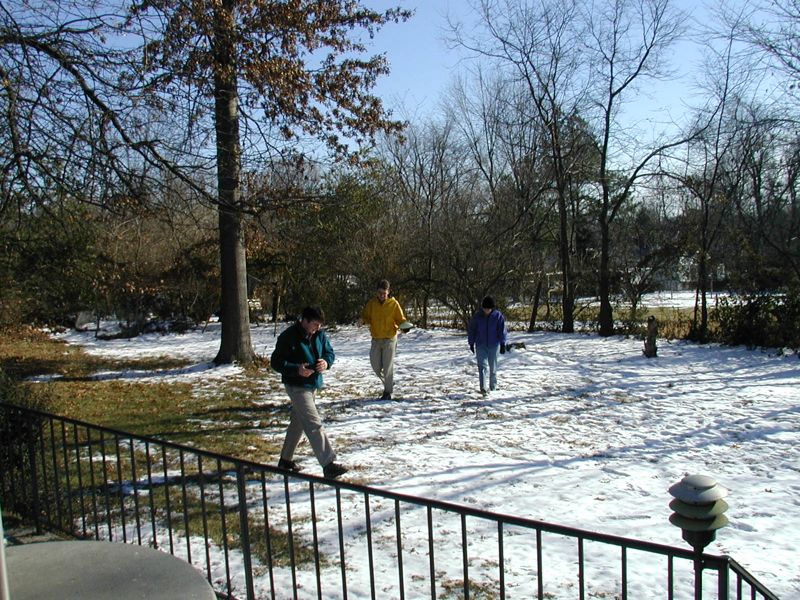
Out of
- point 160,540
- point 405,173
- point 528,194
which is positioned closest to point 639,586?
point 160,540

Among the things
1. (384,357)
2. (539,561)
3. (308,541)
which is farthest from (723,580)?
(384,357)

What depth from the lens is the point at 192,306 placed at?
81.4 ft

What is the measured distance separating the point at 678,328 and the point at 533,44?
10.2 meters

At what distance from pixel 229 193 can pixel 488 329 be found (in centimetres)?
519

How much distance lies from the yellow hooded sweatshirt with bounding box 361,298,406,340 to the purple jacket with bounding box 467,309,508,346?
1468 millimetres

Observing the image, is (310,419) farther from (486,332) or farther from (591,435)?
(486,332)

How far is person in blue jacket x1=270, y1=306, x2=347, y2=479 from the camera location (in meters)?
6.23

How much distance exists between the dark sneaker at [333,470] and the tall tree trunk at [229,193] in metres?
5.30

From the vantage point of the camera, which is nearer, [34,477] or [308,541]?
[34,477]

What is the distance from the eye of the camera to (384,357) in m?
10.3

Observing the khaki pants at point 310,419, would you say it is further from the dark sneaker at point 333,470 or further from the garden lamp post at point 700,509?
the garden lamp post at point 700,509

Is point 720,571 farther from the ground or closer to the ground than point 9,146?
closer to the ground

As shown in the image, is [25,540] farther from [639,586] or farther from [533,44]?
[533,44]

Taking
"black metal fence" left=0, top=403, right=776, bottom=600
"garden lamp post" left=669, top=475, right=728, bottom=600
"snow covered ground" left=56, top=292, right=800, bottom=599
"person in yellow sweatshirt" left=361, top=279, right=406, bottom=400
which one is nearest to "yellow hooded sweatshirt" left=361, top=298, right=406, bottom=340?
"person in yellow sweatshirt" left=361, top=279, right=406, bottom=400
